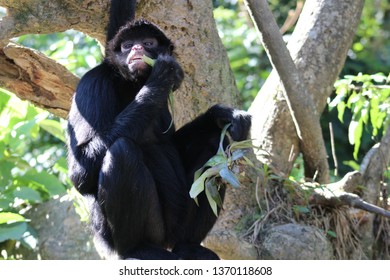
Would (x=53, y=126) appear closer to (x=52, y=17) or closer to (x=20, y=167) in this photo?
(x=20, y=167)

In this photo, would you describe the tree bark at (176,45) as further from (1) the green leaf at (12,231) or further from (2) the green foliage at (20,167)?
(1) the green leaf at (12,231)

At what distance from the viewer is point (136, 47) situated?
6.29 meters

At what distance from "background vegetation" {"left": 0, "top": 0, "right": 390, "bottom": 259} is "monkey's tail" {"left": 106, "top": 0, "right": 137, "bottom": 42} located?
1.83m

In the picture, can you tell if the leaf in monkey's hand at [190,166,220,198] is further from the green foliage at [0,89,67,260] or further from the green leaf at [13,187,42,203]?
the green leaf at [13,187,42,203]

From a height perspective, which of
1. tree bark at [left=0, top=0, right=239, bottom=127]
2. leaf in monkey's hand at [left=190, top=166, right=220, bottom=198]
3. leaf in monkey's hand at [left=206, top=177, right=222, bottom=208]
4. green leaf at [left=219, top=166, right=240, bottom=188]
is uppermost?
tree bark at [left=0, top=0, right=239, bottom=127]

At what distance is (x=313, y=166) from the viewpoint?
837 centimetres

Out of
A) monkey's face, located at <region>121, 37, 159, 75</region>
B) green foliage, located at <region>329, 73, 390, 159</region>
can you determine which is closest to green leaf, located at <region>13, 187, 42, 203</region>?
monkey's face, located at <region>121, 37, 159, 75</region>

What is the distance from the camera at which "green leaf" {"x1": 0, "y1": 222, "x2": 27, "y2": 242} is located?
26.3ft

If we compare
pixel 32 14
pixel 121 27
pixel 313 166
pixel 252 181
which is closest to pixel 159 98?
pixel 121 27

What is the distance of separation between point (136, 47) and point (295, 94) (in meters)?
2.16

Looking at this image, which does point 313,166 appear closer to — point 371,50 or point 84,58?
point 84,58

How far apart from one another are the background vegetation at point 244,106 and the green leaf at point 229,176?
8.74ft

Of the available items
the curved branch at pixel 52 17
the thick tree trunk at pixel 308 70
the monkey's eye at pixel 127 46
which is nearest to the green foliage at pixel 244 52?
the thick tree trunk at pixel 308 70

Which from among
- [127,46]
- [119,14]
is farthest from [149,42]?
[119,14]
